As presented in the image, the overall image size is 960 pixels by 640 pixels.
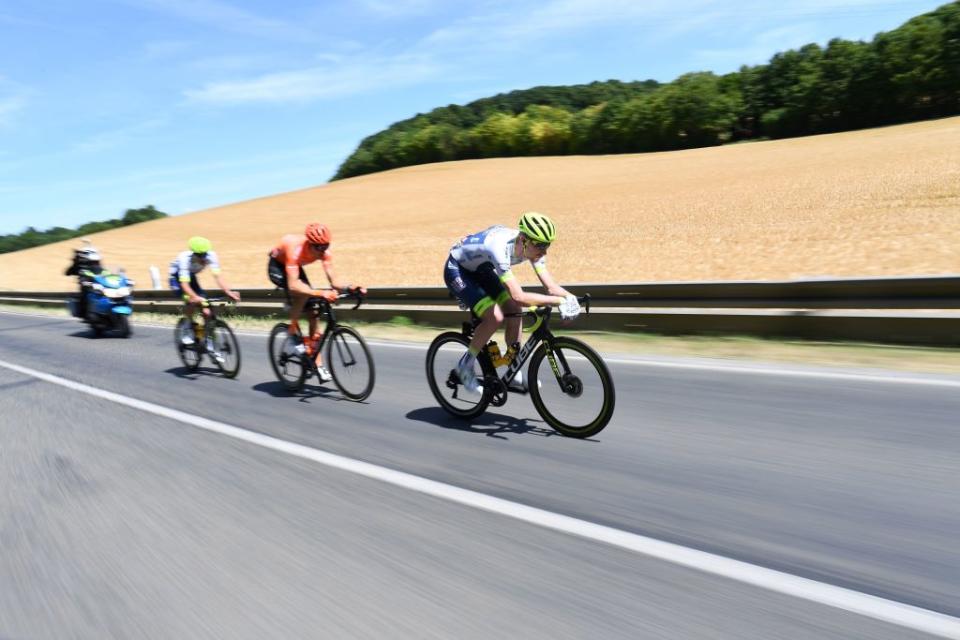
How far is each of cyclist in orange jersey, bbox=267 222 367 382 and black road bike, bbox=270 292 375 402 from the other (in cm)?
8

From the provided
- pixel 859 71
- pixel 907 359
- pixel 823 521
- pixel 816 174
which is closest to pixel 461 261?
pixel 823 521

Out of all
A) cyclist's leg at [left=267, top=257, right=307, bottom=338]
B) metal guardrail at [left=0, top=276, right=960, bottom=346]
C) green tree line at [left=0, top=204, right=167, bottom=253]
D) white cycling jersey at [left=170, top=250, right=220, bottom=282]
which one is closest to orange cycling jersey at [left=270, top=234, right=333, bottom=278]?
cyclist's leg at [left=267, top=257, right=307, bottom=338]

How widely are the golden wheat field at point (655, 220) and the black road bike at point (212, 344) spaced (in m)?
8.30

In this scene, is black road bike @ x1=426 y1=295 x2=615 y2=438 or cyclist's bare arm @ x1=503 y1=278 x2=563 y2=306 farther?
black road bike @ x1=426 y1=295 x2=615 y2=438

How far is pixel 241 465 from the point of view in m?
5.11

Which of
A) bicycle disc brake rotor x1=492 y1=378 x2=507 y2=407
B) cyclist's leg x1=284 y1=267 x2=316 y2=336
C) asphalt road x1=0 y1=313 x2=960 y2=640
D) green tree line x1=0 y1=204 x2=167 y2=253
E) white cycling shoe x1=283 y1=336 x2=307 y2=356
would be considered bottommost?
asphalt road x1=0 y1=313 x2=960 y2=640

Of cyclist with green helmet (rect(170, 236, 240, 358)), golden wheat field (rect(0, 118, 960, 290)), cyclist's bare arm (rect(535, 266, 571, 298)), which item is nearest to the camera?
cyclist's bare arm (rect(535, 266, 571, 298))

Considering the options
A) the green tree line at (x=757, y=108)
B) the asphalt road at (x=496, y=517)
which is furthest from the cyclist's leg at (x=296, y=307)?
the green tree line at (x=757, y=108)

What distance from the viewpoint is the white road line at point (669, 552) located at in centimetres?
266

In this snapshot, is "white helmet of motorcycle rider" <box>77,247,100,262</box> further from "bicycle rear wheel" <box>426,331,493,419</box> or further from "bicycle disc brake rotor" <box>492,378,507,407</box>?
"bicycle disc brake rotor" <box>492,378,507,407</box>

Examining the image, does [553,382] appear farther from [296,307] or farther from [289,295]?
[289,295]

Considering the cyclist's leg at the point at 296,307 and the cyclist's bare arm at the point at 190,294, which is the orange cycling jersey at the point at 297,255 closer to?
the cyclist's leg at the point at 296,307

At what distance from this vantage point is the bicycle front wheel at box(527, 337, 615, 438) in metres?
5.12

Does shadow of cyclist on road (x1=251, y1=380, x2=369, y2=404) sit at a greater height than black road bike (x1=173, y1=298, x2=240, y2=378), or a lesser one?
lesser
